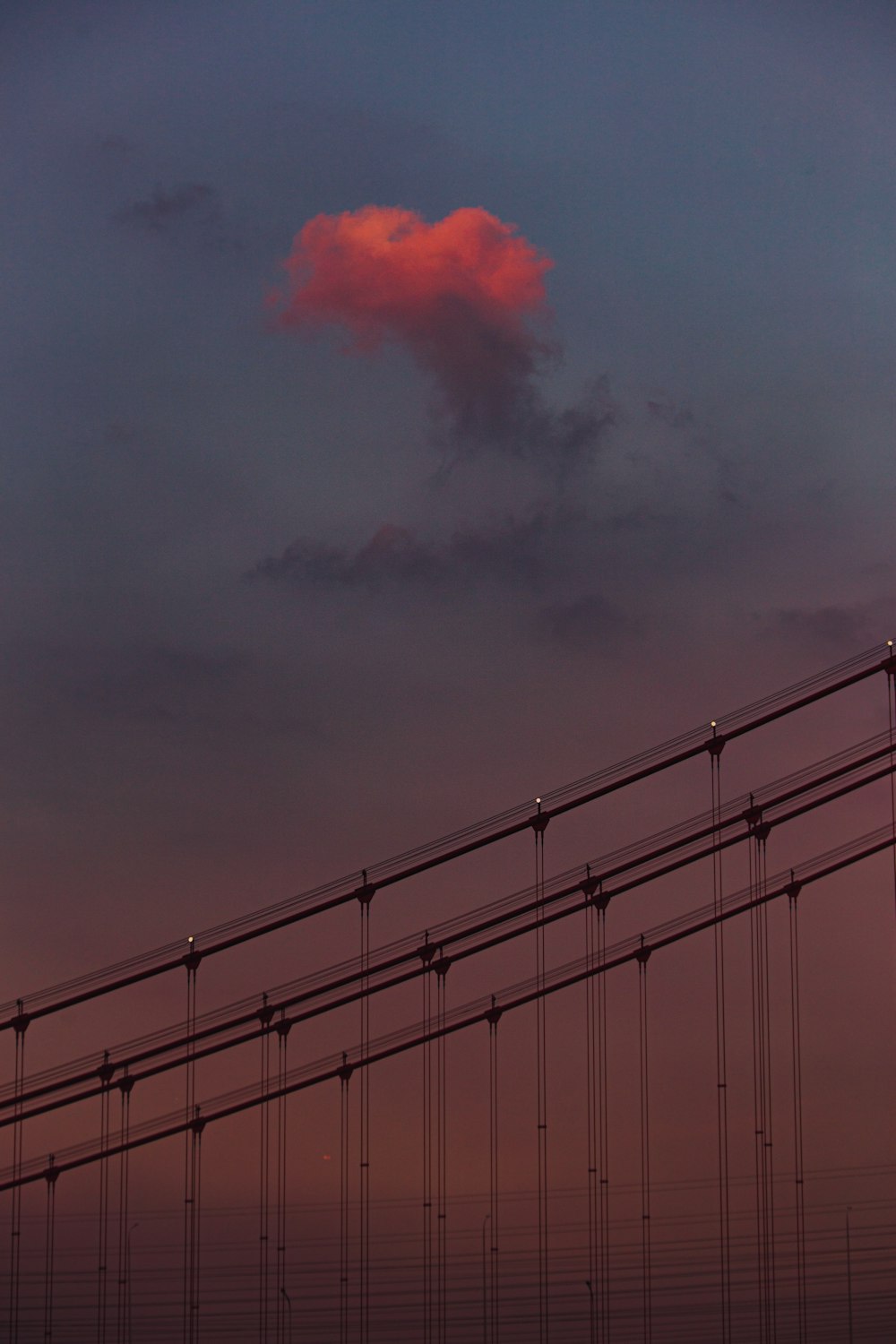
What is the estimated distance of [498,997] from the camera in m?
37.1

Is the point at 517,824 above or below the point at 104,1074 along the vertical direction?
above

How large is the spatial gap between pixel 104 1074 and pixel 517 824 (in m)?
8.20

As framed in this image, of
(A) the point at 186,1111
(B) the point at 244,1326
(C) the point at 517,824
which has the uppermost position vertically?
(C) the point at 517,824

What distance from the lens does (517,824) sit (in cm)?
3378

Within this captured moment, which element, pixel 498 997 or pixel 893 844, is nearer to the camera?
pixel 893 844

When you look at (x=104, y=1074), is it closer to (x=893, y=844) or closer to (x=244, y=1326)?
(x=244, y=1326)

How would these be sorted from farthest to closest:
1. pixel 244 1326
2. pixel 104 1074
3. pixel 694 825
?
pixel 244 1326 < pixel 694 825 < pixel 104 1074

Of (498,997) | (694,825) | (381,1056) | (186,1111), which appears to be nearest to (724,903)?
(694,825)

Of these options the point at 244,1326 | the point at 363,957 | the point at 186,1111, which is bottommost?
the point at 244,1326

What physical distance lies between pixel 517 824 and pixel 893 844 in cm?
678

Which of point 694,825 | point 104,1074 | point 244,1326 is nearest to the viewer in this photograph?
point 104,1074

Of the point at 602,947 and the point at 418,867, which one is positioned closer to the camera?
the point at 418,867

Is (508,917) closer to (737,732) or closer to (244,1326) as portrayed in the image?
(737,732)

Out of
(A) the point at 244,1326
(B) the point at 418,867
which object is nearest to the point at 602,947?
(B) the point at 418,867
